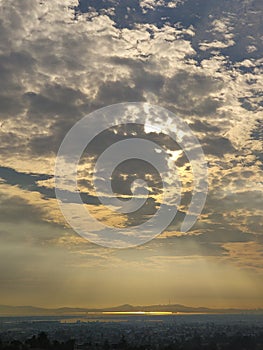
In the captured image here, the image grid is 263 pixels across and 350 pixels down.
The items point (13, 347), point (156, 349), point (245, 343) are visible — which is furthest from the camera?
point (245, 343)

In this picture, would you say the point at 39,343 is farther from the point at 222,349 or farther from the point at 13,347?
the point at 222,349

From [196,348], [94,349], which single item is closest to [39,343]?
[94,349]

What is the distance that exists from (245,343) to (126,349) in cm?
1853

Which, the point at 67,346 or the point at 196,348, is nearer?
the point at 67,346

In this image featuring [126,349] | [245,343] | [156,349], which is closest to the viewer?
[126,349]

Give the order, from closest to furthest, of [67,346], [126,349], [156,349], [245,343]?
[67,346] < [126,349] < [156,349] < [245,343]

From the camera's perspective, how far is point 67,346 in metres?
40.0

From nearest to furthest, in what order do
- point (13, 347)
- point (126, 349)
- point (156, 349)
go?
point (13, 347), point (126, 349), point (156, 349)

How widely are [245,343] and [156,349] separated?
13.6 meters

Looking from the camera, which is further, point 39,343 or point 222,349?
point 222,349

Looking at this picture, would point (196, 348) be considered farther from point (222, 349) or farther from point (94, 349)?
point (94, 349)

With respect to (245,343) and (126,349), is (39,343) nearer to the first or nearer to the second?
(126,349)

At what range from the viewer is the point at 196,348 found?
167 feet

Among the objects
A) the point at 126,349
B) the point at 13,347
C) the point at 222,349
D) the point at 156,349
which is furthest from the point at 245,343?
the point at 13,347
